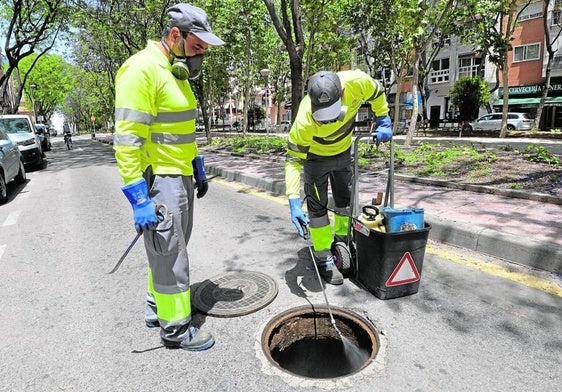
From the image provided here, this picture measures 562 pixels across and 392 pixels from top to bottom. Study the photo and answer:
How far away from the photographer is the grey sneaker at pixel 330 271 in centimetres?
346

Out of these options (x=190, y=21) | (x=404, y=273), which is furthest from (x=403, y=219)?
(x=190, y=21)

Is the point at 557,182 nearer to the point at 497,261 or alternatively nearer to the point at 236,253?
the point at 497,261

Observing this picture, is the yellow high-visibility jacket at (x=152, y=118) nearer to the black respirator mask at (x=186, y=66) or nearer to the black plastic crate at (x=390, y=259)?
the black respirator mask at (x=186, y=66)

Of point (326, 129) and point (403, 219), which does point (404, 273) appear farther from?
point (326, 129)

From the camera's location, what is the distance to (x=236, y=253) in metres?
4.39

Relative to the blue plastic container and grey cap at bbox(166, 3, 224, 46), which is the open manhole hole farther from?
grey cap at bbox(166, 3, 224, 46)

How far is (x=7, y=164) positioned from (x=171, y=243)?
794 centimetres

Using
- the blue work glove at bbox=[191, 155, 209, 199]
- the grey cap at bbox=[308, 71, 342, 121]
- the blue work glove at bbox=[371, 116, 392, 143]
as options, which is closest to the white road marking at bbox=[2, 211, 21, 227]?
the blue work glove at bbox=[191, 155, 209, 199]

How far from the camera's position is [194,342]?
2592 mm

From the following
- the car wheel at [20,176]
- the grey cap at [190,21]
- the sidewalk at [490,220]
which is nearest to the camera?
the grey cap at [190,21]

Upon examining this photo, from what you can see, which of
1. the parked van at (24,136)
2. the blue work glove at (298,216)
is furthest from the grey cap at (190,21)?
the parked van at (24,136)

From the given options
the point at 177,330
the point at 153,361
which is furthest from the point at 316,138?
the point at 153,361

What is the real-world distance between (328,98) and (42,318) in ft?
8.88

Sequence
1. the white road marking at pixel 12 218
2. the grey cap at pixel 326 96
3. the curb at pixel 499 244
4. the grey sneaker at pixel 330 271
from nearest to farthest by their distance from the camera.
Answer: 1. the grey cap at pixel 326 96
2. the grey sneaker at pixel 330 271
3. the curb at pixel 499 244
4. the white road marking at pixel 12 218
